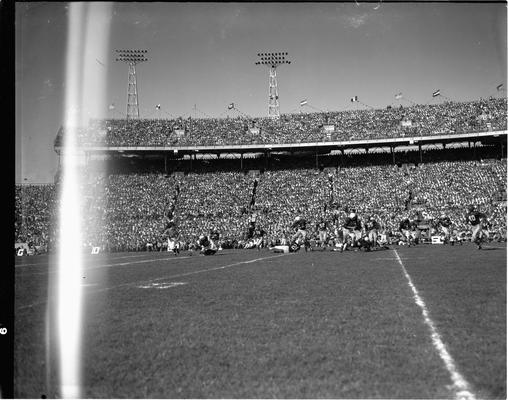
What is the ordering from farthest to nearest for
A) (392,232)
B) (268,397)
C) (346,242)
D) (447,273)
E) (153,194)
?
(153,194), (392,232), (346,242), (447,273), (268,397)

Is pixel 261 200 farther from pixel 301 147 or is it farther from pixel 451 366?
pixel 451 366

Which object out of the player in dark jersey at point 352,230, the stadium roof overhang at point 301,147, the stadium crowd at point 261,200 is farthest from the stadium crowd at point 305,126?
the player in dark jersey at point 352,230

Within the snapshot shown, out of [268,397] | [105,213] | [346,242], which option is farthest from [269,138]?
[268,397]

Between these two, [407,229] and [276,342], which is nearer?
[276,342]

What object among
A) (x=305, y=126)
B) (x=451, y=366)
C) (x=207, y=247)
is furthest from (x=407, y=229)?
(x=305, y=126)

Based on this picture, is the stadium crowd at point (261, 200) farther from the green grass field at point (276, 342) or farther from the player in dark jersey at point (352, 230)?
the green grass field at point (276, 342)

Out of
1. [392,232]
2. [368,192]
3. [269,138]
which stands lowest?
[392,232]

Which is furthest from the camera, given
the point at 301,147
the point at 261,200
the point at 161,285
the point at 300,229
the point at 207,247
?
the point at 301,147

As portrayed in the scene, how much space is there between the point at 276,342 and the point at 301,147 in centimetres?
4625

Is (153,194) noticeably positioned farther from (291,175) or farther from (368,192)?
(368,192)

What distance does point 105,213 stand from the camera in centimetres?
4216

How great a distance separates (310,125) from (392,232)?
883 inches

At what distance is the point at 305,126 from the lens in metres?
53.0

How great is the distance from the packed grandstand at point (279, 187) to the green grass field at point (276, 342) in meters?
22.5
